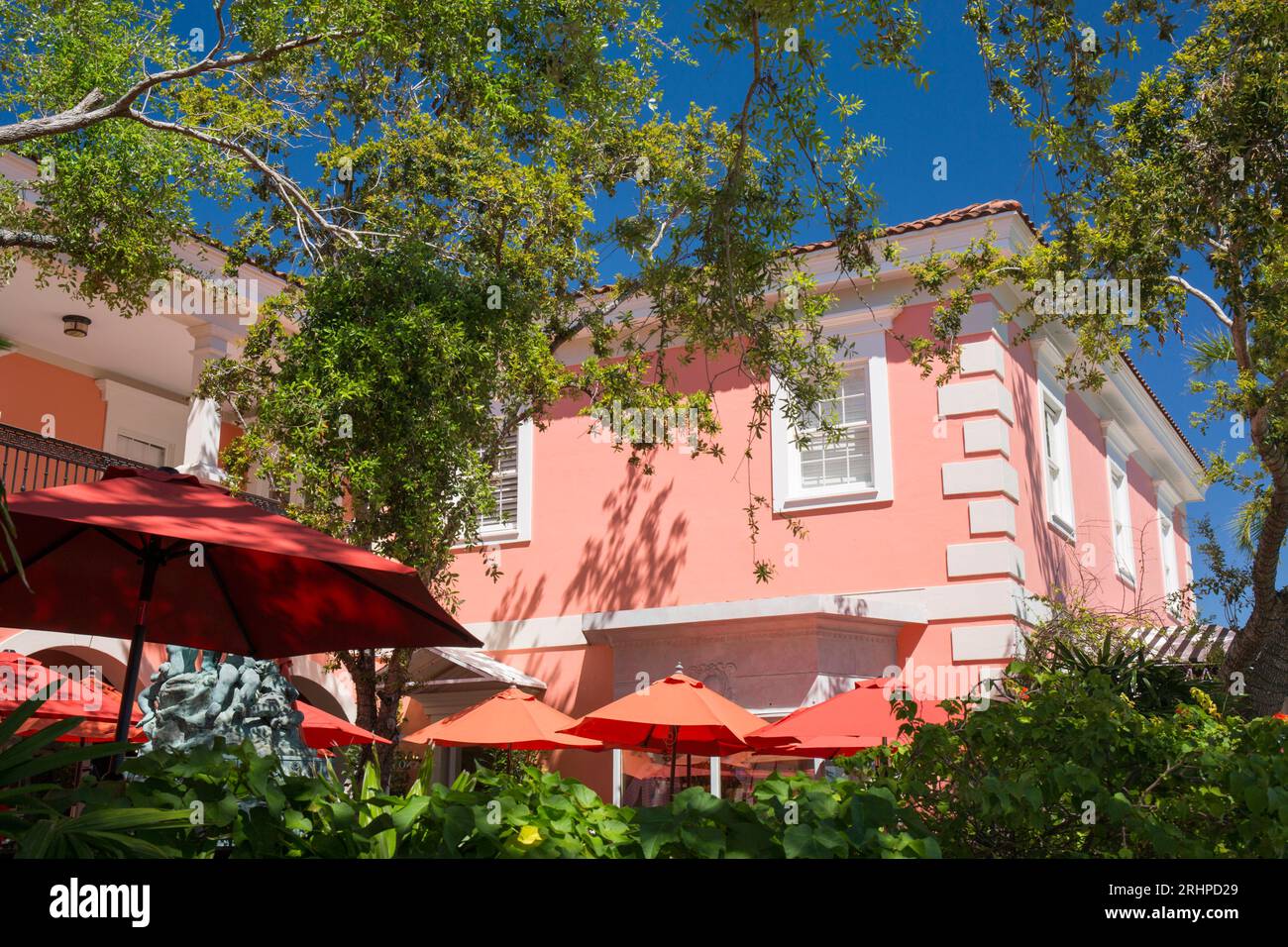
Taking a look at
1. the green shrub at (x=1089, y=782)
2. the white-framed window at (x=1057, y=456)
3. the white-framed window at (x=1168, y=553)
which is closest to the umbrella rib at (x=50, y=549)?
the green shrub at (x=1089, y=782)

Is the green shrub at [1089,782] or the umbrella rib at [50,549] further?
the umbrella rib at [50,549]

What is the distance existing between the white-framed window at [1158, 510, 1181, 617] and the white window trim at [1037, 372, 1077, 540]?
685cm

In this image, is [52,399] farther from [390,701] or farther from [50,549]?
[50,549]

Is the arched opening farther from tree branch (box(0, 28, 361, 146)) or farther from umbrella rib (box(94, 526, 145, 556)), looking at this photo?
umbrella rib (box(94, 526, 145, 556))

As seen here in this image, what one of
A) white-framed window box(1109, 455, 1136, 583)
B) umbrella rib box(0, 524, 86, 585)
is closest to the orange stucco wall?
umbrella rib box(0, 524, 86, 585)

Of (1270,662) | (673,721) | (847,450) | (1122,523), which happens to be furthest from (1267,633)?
(1122,523)

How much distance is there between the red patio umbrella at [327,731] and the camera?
11.8 m

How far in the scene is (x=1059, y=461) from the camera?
16.5 m

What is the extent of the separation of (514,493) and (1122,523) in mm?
10009

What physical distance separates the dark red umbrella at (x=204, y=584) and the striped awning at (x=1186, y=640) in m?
10.4

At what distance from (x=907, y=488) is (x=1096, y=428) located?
591 cm

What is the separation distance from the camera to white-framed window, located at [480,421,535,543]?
17.1 metres

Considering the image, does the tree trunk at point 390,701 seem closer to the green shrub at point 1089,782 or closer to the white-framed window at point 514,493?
the white-framed window at point 514,493
